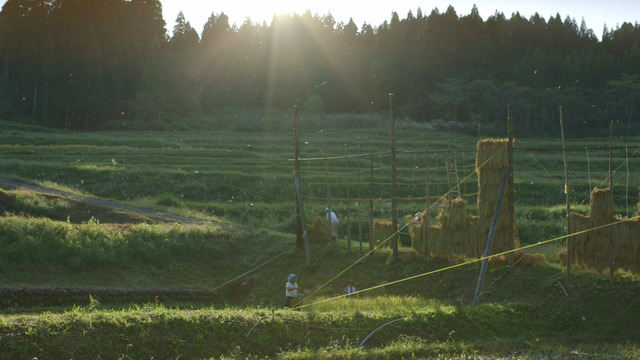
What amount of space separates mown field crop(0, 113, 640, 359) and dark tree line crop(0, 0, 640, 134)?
35.7 metres

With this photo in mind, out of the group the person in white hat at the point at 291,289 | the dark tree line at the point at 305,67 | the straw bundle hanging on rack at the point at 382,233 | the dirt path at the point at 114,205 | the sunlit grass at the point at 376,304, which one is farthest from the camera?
the dark tree line at the point at 305,67

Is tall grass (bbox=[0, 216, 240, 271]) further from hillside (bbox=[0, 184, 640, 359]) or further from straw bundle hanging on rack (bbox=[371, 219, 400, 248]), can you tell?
straw bundle hanging on rack (bbox=[371, 219, 400, 248])

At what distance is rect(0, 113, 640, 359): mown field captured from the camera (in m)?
10.7

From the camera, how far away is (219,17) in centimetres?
11062

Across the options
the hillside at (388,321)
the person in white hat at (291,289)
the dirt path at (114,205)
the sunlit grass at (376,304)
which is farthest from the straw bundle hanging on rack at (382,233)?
the dirt path at (114,205)

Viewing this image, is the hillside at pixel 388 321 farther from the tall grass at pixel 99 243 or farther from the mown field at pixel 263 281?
the tall grass at pixel 99 243

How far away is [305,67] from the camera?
4072 inches

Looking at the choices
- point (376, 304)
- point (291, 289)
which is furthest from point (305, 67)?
point (376, 304)

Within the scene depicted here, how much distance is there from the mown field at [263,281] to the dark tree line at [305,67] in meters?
35.7

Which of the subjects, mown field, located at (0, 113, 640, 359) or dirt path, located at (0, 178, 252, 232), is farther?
dirt path, located at (0, 178, 252, 232)

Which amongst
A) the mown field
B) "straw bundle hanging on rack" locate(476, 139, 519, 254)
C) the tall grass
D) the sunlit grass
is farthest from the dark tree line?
the sunlit grass

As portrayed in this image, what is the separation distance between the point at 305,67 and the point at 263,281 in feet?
281

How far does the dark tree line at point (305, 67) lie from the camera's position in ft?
252

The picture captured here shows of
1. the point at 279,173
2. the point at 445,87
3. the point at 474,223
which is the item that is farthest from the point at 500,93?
the point at 474,223
